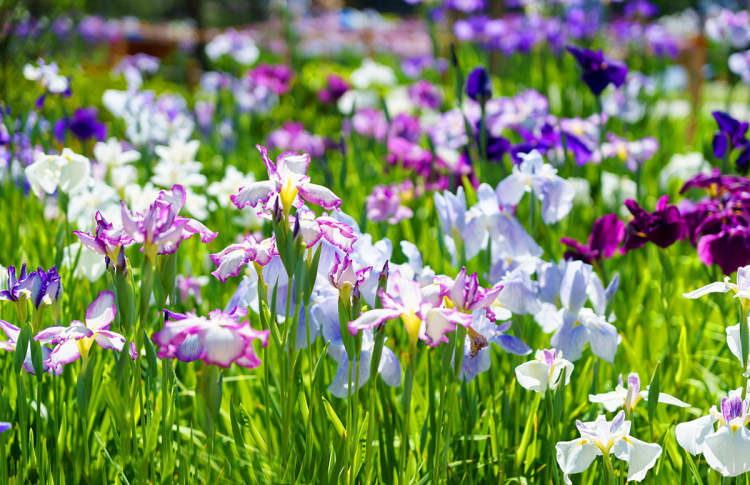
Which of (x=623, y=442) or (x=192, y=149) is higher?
(x=192, y=149)

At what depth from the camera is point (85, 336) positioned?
1220mm

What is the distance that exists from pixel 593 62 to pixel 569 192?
869mm

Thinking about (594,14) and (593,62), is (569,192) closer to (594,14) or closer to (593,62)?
(593,62)

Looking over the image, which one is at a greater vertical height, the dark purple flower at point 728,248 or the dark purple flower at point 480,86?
the dark purple flower at point 480,86

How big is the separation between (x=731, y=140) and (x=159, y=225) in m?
2.00

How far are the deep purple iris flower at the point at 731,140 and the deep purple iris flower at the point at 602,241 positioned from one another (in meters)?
0.69

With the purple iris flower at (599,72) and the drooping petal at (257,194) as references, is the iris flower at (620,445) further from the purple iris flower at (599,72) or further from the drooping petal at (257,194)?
the purple iris flower at (599,72)

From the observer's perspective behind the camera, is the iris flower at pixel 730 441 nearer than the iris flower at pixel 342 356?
Yes

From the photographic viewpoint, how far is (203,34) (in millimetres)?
9867

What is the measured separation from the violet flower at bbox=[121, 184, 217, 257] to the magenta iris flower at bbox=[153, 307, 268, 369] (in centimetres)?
15

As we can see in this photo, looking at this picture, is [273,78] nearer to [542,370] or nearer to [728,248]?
[728,248]

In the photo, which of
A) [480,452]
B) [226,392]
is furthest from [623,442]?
[226,392]

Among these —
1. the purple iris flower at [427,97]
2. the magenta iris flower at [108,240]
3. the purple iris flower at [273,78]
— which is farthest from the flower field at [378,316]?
the purple iris flower at [273,78]

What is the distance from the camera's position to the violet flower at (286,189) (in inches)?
47.6
